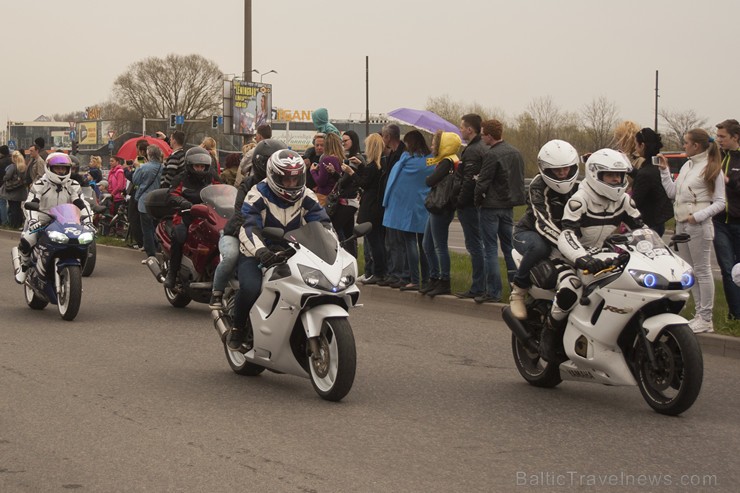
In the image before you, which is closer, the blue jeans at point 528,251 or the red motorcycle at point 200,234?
the blue jeans at point 528,251

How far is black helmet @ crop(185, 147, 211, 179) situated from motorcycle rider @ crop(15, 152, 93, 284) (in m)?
1.22

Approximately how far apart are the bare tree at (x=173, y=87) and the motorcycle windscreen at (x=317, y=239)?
99179 mm

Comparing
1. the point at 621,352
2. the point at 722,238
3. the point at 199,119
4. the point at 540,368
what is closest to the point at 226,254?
the point at 540,368

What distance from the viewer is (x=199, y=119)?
106 m

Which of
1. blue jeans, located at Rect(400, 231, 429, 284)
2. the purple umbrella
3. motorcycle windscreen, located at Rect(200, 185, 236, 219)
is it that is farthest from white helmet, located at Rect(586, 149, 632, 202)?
the purple umbrella

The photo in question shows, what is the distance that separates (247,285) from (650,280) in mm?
2937

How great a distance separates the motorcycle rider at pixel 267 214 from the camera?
8.82m

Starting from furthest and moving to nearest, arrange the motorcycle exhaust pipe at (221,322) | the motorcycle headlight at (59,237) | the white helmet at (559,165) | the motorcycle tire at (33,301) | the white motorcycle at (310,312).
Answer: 1. the motorcycle tire at (33,301)
2. the motorcycle headlight at (59,237)
3. the motorcycle exhaust pipe at (221,322)
4. the white helmet at (559,165)
5. the white motorcycle at (310,312)

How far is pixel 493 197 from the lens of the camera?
13203 millimetres

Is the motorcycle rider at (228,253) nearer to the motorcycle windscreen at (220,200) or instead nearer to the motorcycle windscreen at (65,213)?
the motorcycle windscreen at (220,200)

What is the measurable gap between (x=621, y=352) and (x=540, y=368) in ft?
3.70

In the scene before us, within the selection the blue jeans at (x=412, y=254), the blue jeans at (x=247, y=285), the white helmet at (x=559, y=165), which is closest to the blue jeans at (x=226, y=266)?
the blue jeans at (x=247, y=285)

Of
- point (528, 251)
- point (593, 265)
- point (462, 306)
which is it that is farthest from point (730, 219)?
point (593, 265)

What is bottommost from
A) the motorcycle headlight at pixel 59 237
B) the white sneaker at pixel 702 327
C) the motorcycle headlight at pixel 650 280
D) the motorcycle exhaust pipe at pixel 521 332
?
the white sneaker at pixel 702 327
